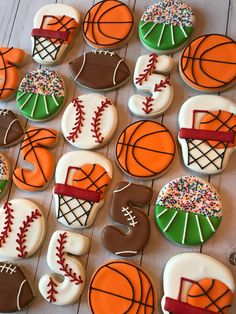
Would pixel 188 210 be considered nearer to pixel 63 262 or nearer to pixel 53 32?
pixel 63 262

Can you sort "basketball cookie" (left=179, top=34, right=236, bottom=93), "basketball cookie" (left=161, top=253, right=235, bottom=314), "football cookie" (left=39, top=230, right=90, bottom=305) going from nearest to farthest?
"basketball cookie" (left=161, top=253, right=235, bottom=314), "football cookie" (left=39, top=230, right=90, bottom=305), "basketball cookie" (left=179, top=34, right=236, bottom=93)

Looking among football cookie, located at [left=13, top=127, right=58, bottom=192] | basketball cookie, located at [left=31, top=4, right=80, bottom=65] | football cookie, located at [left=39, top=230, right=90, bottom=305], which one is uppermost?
basketball cookie, located at [left=31, top=4, right=80, bottom=65]

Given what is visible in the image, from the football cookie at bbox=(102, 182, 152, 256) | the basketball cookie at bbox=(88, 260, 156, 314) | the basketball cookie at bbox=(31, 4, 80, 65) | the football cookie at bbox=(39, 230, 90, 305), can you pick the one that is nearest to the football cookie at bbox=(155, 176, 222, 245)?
the football cookie at bbox=(102, 182, 152, 256)

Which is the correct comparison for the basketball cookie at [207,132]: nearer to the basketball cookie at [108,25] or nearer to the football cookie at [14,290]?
the basketball cookie at [108,25]

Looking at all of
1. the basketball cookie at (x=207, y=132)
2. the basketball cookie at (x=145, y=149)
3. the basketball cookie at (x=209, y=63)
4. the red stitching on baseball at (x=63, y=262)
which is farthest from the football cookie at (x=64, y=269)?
the basketball cookie at (x=209, y=63)

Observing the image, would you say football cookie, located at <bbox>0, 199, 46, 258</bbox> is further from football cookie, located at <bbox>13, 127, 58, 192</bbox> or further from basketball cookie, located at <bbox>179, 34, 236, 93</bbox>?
basketball cookie, located at <bbox>179, 34, 236, 93</bbox>

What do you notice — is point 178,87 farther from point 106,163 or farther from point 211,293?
point 211,293

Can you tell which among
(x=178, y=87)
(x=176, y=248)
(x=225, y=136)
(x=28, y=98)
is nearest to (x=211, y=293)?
(x=176, y=248)
